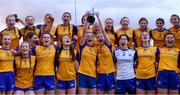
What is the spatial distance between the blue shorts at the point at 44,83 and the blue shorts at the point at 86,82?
690mm

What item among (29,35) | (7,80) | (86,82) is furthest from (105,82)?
(7,80)

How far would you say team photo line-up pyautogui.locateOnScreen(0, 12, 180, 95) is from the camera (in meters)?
9.76

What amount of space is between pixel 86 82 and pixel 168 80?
205 centimetres

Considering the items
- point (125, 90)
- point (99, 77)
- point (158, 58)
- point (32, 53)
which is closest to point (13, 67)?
point (32, 53)

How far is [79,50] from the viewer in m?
10.4

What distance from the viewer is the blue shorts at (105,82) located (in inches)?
396

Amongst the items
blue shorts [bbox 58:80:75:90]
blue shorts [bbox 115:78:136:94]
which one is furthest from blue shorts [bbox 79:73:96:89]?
blue shorts [bbox 115:78:136:94]

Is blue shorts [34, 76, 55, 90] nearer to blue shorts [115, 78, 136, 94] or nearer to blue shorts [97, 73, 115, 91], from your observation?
blue shorts [97, 73, 115, 91]

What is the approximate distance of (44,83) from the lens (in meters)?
9.74

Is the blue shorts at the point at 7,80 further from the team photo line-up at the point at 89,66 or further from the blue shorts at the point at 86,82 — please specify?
the blue shorts at the point at 86,82

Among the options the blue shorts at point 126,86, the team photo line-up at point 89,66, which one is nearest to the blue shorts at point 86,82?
the team photo line-up at point 89,66

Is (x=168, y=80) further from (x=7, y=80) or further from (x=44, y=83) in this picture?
(x=7, y=80)

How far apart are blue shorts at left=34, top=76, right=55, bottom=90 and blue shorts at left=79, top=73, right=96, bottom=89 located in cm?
69

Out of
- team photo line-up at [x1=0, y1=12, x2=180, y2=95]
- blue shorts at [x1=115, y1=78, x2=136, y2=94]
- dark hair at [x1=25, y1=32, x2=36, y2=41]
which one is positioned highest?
dark hair at [x1=25, y1=32, x2=36, y2=41]
